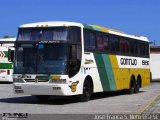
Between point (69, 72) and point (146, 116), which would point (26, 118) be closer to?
point (146, 116)

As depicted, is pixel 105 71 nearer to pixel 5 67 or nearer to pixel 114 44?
pixel 114 44

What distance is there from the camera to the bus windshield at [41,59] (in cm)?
1855

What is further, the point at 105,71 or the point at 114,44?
the point at 114,44

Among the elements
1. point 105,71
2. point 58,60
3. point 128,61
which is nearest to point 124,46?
point 128,61

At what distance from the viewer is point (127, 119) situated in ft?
45.7

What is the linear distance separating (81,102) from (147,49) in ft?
35.2

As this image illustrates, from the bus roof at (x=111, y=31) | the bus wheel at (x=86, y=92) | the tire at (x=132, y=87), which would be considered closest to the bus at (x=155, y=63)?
the bus roof at (x=111, y=31)

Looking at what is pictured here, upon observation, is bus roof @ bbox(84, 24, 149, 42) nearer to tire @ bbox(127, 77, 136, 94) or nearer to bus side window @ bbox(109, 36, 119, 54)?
bus side window @ bbox(109, 36, 119, 54)

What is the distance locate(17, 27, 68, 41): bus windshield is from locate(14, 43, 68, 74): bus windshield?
1.06ft

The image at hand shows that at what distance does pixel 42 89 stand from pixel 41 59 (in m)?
1.15

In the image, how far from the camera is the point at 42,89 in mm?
18734

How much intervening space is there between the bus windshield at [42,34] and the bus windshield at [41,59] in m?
0.32

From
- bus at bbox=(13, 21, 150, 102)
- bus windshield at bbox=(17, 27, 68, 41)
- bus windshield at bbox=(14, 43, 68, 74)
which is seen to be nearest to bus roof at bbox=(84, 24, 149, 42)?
bus at bbox=(13, 21, 150, 102)

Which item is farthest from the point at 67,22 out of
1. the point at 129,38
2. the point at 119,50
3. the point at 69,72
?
the point at 129,38
